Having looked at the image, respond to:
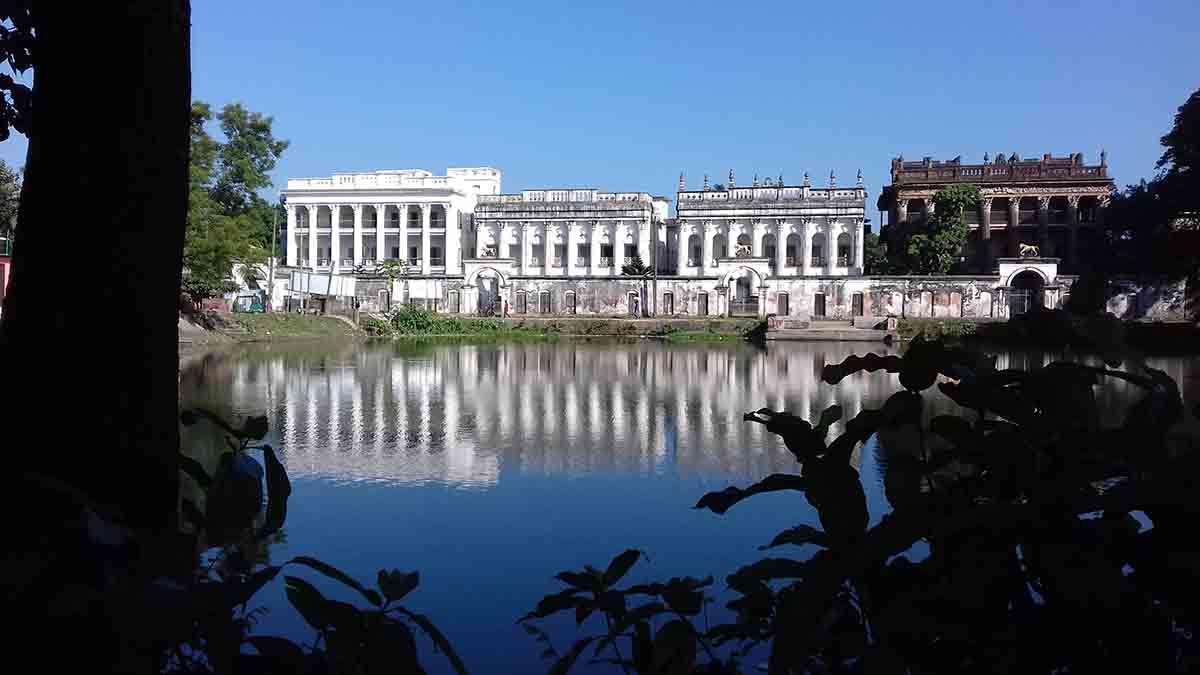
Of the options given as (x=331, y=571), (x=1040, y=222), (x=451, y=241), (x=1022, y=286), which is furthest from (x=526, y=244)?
(x=331, y=571)

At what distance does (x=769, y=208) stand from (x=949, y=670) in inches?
1865

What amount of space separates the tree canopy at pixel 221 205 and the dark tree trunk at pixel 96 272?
24060mm

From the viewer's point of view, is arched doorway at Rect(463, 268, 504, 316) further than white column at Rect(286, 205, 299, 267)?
No

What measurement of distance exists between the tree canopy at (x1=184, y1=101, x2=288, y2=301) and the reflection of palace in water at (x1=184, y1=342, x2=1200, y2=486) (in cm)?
792

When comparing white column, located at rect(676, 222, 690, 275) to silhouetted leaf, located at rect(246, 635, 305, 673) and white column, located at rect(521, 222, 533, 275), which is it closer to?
white column, located at rect(521, 222, 533, 275)

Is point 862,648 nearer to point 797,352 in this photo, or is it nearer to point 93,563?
point 93,563

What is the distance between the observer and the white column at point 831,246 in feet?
154

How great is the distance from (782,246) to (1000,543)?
1864 inches

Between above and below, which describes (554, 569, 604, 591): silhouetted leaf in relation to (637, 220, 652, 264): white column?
below

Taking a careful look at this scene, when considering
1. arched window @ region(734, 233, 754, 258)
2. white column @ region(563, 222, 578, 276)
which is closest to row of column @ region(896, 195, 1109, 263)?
arched window @ region(734, 233, 754, 258)

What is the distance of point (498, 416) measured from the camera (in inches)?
478

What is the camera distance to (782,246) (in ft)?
157

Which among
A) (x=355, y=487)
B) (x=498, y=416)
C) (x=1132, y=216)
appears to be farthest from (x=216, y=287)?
(x=1132, y=216)

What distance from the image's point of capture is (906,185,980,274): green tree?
138 feet
